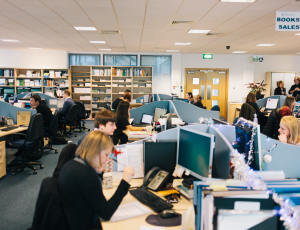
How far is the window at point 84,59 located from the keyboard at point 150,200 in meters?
8.67

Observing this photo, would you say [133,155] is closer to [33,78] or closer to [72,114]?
[72,114]

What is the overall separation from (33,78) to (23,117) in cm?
529

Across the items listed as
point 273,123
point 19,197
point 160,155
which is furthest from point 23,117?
point 273,123

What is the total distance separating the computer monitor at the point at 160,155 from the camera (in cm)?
196

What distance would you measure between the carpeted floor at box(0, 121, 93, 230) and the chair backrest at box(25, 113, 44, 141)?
0.63 metres

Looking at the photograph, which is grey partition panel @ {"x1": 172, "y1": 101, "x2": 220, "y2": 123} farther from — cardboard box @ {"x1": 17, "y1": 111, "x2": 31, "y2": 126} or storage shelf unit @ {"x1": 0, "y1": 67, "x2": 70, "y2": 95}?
storage shelf unit @ {"x1": 0, "y1": 67, "x2": 70, "y2": 95}

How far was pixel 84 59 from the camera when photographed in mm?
9695

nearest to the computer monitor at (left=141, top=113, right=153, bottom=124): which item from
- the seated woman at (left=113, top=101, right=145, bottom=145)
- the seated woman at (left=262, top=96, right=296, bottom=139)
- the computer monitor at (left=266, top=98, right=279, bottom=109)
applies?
the seated woman at (left=113, top=101, right=145, bottom=145)

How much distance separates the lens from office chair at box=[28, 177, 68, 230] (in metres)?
1.25

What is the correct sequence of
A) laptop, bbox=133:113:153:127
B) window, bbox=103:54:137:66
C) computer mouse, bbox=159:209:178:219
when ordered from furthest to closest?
window, bbox=103:54:137:66 < laptop, bbox=133:113:153:127 < computer mouse, bbox=159:209:178:219

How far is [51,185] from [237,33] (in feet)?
18.9

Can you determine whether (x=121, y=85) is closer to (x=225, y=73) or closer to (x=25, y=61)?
(x=25, y=61)

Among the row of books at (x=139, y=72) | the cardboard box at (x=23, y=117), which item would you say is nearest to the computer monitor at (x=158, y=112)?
the cardboard box at (x=23, y=117)

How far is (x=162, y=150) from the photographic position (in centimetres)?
197
